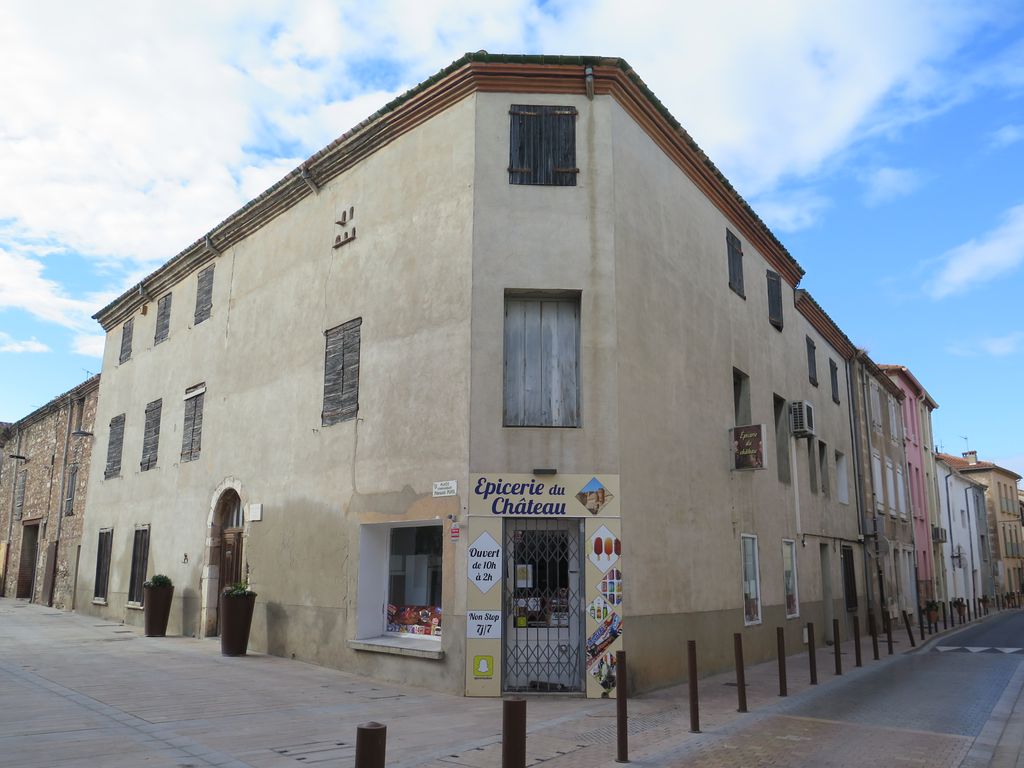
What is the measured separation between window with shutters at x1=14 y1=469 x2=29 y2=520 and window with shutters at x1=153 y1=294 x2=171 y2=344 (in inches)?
572

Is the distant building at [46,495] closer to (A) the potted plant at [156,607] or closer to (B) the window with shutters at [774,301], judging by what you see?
(A) the potted plant at [156,607]

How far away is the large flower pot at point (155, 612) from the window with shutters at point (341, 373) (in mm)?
6223

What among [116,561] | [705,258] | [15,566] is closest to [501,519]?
[705,258]

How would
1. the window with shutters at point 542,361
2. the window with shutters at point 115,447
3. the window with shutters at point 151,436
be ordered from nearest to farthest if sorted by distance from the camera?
the window with shutters at point 542,361, the window with shutters at point 151,436, the window with shutters at point 115,447

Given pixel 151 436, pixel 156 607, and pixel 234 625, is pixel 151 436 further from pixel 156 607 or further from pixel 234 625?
pixel 234 625

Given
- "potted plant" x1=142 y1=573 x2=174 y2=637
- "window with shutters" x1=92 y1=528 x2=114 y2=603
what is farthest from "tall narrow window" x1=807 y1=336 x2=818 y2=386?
"window with shutters" x1=92 y1=528 x2=114 y2=603

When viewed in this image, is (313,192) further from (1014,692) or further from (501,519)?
(1014,692)

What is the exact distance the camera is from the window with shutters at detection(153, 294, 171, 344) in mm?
19047

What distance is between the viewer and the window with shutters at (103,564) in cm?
1981

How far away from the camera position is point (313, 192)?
14.1 meters

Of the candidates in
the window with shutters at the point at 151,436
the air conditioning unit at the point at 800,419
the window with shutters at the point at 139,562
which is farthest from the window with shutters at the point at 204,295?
the air conditioning unit at the point at 800,419

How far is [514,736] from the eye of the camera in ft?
17.1

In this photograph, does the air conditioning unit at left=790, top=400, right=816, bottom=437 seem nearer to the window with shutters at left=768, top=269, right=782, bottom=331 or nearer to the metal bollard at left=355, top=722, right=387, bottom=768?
the window with shutters at left=768, top=269, right=782, bottom=331

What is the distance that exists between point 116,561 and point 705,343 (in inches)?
610
